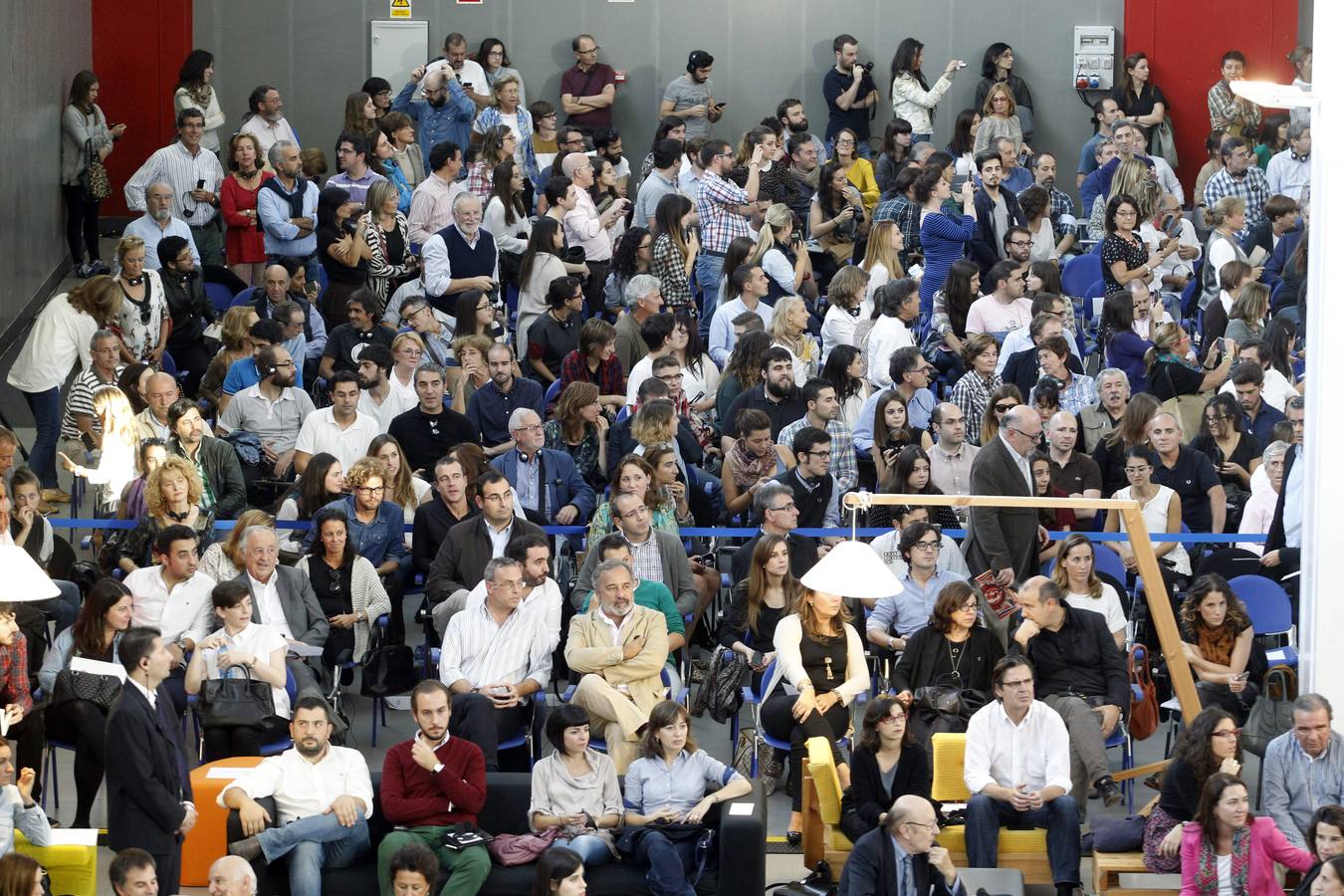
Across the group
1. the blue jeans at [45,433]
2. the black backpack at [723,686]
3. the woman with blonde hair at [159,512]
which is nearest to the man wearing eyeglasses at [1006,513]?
the black backpack at [723,686]

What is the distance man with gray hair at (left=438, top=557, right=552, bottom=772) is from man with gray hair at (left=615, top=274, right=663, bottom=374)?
3.71 metres

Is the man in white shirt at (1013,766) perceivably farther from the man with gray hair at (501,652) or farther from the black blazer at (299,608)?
the black blazer at (299,608)

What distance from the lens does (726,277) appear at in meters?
15.0

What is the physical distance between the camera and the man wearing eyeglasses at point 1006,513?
36.9 feet

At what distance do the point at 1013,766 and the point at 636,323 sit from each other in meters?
5.31

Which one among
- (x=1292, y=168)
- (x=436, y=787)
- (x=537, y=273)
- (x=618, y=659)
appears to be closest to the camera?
(x=436, y=787)

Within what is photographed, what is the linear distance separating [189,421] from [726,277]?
4447 millimetres

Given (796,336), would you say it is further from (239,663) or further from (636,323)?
(239,663)

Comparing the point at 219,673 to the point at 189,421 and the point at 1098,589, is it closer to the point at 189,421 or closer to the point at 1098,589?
the point at 189,421

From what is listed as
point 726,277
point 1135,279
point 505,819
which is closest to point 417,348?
point 726,277

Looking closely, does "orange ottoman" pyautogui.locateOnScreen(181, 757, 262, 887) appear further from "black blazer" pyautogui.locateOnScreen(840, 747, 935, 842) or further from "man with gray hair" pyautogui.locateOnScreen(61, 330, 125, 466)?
"man with gray hair" pyautogui.locateOnScreen(61, 330, 125, 466)

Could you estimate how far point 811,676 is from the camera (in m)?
10.6

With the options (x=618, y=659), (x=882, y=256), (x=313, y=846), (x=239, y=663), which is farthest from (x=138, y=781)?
(x=882, y=256)

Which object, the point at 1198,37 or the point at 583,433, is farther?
the point at 1198,37
